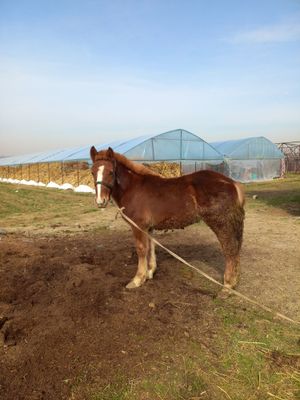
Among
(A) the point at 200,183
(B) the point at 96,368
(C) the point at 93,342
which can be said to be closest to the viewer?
Result: (B) the point at 96,368

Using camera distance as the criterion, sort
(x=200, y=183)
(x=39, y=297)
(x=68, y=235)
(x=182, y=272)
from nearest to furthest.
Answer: (x=39, y=297) → (x=200, y=183) → (x=182, y=272) → (x=68, y=235)

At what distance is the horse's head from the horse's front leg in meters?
0.77

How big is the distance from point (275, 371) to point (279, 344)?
53 centimetres

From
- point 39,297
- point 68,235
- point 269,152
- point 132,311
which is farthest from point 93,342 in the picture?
point 269,152

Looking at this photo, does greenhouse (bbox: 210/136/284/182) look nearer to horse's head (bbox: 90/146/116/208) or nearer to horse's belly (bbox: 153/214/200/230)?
horse's belly (bbox: 153/214/200/230)

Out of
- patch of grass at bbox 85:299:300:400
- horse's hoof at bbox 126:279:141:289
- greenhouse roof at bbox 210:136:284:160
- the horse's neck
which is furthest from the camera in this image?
greenhouse roof at bbox 210:136:284:160

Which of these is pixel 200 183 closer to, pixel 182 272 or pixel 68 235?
pixel 182 272

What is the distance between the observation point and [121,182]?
5496 mm

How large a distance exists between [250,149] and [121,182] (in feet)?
91.0

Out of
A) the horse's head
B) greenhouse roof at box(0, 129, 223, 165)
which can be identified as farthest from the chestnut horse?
greenhouse roof at box(0, 129, 223, 165)

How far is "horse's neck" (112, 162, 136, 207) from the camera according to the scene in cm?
548

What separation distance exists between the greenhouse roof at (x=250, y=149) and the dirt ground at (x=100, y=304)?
23174 mm

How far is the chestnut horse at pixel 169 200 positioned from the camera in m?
5.13

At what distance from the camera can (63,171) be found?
31484 millimetres
